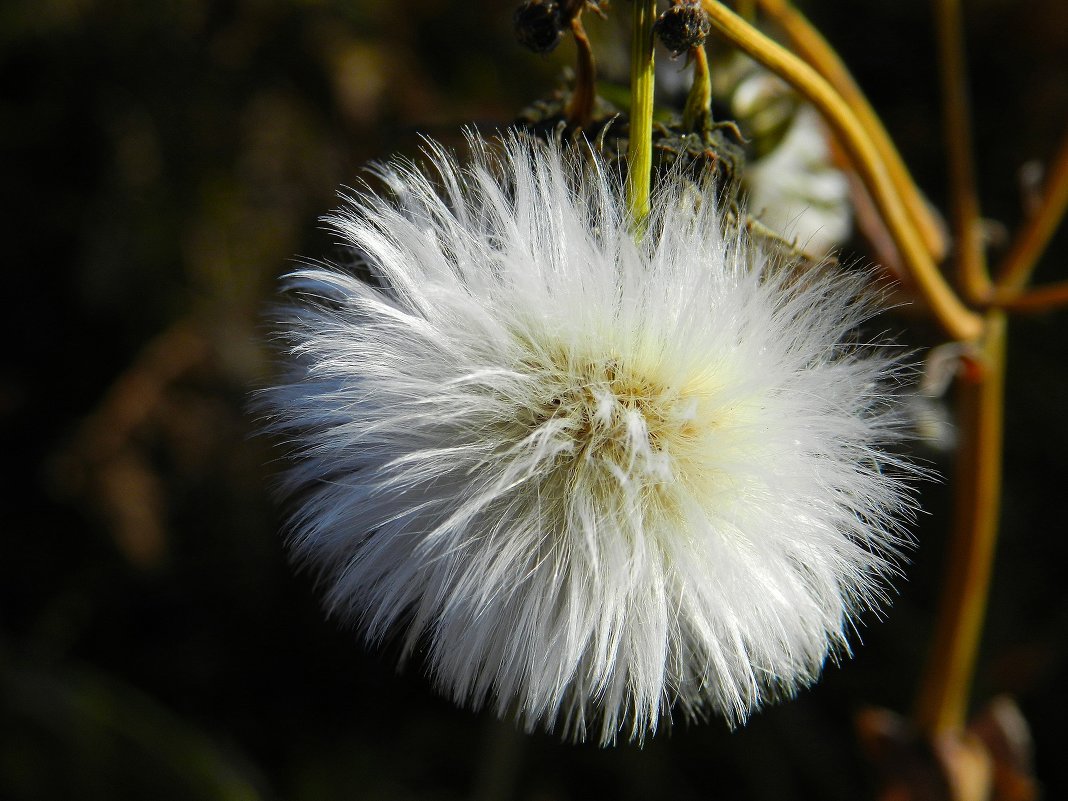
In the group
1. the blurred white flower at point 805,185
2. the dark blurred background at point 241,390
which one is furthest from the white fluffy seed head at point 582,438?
the dark blurred background at point 241,390

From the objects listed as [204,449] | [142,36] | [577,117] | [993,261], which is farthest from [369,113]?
[577,117]

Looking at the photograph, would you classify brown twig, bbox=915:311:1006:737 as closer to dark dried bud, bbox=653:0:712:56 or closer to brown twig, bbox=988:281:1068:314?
brown twig, bbox=988:281:1068:314

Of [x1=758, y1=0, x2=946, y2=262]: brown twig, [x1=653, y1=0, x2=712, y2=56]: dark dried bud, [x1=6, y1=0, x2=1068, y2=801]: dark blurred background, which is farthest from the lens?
[x1=6, y1=0, x2=1068, y2=801]: dark blurred background

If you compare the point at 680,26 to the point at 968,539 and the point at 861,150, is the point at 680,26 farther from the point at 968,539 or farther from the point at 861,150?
the point at 968,539

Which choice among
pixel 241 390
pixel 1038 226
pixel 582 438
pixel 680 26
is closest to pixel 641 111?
pixel 680 26

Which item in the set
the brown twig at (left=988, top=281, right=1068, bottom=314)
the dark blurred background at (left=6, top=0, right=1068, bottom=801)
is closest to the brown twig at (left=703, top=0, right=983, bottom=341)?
the brown twig at (left=988, top=281, right=1068, bottom=314)

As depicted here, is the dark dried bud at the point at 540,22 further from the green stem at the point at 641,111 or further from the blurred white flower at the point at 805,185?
the blurred white flower at the point at 805,185
